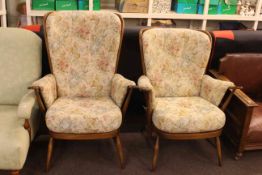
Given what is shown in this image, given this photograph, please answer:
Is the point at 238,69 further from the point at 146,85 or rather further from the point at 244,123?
the point at 146,85

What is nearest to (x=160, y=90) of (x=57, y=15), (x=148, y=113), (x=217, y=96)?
(x=148, y=113)

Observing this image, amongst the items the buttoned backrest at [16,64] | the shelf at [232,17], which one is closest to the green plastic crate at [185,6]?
the shelf at [232,17]

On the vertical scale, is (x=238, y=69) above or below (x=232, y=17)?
below

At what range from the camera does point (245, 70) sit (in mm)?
2359

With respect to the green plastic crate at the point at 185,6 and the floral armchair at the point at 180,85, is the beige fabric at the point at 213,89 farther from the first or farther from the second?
the green plastic crate at the point at 185,6

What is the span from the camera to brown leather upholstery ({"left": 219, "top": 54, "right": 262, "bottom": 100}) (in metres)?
2.31

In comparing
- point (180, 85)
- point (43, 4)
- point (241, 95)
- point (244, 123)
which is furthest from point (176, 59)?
point (43, 4)

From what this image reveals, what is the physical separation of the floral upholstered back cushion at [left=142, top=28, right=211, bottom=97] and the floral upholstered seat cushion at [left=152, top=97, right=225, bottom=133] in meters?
0.26

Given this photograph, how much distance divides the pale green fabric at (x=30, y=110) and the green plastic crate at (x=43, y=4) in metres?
1.64

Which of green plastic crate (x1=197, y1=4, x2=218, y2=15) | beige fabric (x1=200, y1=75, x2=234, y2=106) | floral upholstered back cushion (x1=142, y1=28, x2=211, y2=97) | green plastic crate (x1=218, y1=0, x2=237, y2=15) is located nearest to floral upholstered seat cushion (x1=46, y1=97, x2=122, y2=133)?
floral upholstered back cushion (x1=142, y1=28, x2=211, y2=97)

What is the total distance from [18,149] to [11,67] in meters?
0.69

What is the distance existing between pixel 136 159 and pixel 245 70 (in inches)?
46.4

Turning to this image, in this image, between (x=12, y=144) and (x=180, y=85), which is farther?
(x=180, y=85)

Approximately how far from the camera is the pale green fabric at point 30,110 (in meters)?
1.63
